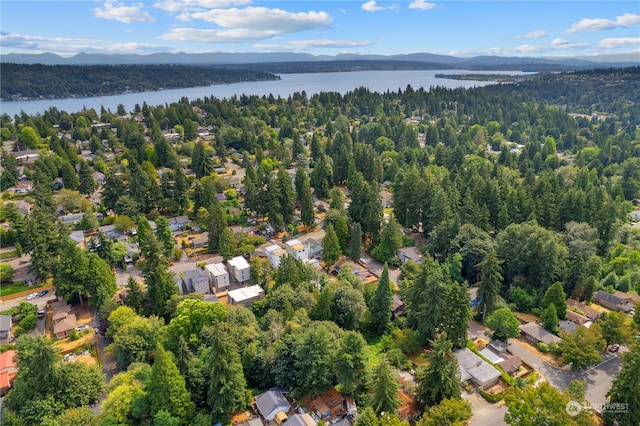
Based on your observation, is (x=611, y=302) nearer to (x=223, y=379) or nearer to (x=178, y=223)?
(x=223, y=379)

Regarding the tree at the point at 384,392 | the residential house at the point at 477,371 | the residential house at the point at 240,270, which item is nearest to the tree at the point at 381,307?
the residential house at the point at 477,371

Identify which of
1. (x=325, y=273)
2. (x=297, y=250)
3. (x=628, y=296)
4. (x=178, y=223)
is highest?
(x=178, y=223)

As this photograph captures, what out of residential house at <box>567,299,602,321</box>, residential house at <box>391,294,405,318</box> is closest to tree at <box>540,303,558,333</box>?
residential house at <box>567,299,602,321</box>

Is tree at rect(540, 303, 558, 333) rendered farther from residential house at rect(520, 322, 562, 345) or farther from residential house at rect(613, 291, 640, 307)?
residential house at rect(613, 291, 640, 307)

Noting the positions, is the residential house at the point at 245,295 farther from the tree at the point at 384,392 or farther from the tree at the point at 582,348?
the tree at the point at 582,348

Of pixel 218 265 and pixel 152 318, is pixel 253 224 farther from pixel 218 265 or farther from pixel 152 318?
pixel 152 318

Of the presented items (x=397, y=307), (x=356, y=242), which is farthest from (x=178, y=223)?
(x=397, y=307)
